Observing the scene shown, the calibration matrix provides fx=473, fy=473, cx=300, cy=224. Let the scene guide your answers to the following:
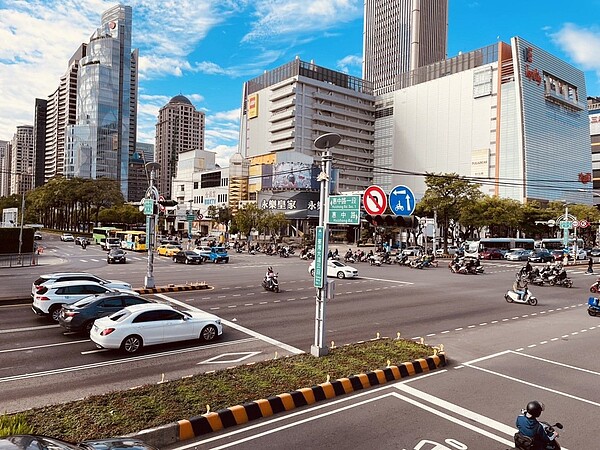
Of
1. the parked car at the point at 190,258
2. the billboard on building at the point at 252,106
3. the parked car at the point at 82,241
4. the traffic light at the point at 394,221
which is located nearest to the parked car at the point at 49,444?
the traffic light at the point at 394,221

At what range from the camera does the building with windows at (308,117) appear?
11838 cm

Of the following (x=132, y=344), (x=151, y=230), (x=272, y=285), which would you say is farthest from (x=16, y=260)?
(x=132, y=344)

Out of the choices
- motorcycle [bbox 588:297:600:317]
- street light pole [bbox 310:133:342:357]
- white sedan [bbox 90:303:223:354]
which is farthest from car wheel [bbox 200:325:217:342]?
motorcycle [bbox 588:297:600:317]

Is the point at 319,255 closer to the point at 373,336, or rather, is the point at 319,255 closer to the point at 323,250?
the point at 323,250

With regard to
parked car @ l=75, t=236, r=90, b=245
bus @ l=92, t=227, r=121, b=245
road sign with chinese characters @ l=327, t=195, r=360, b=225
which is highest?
road sign with chinese characters @ l=327, t=195, r=360, b=225

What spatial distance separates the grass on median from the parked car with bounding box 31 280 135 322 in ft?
29.7

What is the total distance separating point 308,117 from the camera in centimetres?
12050

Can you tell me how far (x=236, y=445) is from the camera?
7656 millimetres

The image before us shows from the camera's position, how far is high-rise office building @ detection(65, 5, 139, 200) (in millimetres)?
159375

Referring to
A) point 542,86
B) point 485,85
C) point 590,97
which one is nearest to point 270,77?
point 485,85

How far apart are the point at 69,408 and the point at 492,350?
36.7 ft

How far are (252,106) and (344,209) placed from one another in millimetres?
127201

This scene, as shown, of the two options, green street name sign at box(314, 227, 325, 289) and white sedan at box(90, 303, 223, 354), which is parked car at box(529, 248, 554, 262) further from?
white sedan at box(90, 303, 223, 354)

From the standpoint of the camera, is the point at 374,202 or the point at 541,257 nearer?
the point at 374,202
